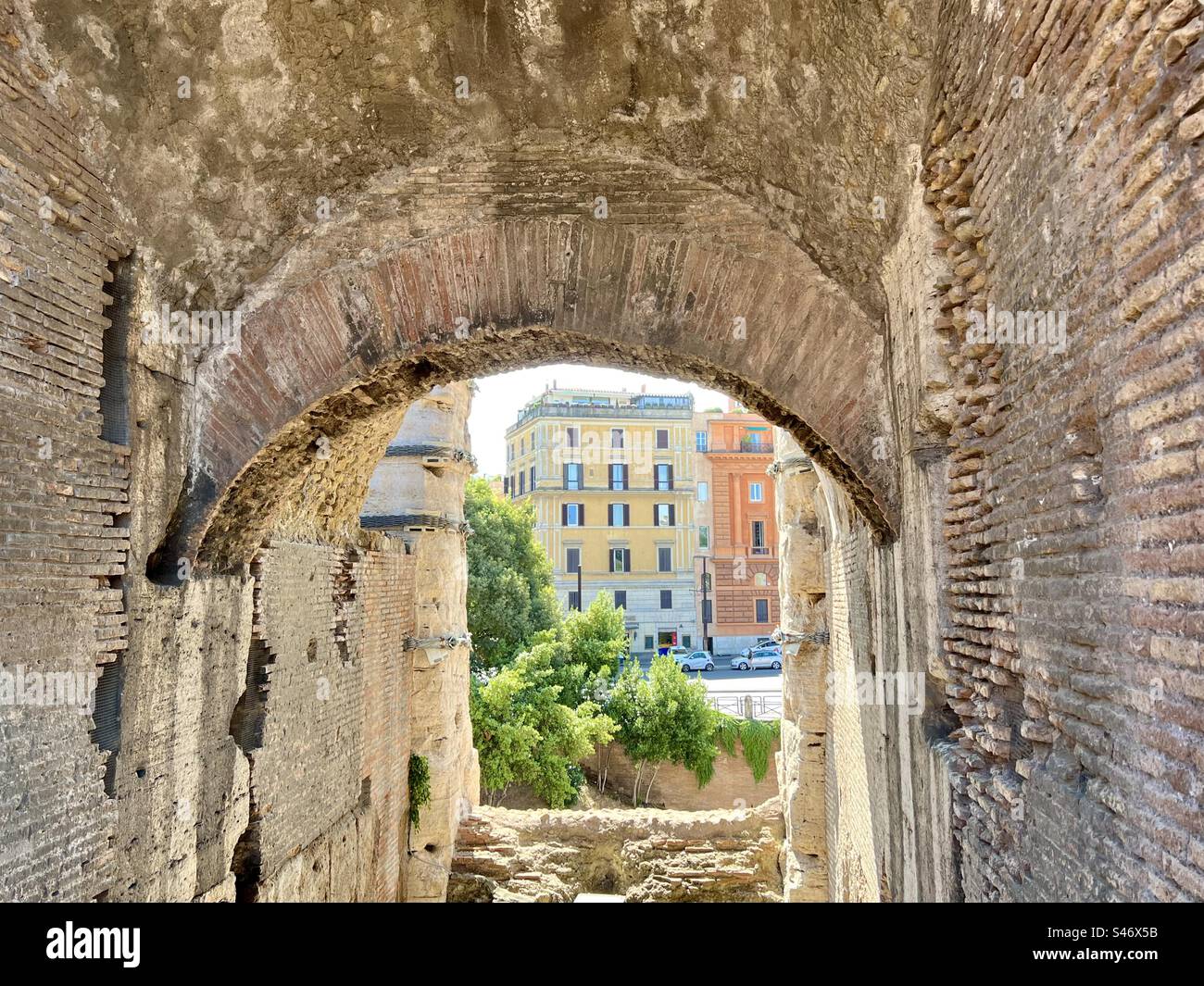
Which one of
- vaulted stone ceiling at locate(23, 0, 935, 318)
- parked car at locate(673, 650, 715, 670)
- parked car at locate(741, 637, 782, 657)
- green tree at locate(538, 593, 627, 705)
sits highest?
vaulted stone ceiling at locate(23, 0, 935, 318)

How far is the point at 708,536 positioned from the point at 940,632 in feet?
88.5

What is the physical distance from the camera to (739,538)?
102ft

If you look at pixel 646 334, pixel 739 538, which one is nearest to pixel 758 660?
pixel 739 538

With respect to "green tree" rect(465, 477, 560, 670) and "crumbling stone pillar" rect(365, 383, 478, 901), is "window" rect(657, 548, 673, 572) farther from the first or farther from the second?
"crumbling stone pillar" rect(365, 383, 478, 901)

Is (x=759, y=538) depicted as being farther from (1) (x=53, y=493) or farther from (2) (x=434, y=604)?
(1) (x=53, y=493)

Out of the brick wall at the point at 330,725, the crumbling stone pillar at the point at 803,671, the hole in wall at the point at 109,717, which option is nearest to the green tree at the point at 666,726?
the crumbling stone pillar at the point at 803,671

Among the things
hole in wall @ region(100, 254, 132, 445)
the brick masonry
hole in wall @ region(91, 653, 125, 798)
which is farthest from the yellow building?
hole in wall @ region(91, 653, 125, 798)

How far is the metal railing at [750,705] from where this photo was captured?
17344 millimetres

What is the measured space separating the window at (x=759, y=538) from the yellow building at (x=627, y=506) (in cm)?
206

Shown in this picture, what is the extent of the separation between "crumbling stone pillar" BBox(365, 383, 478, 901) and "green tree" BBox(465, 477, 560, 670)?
653 centimetres

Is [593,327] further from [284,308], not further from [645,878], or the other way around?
[645,878]

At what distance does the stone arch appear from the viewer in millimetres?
4883

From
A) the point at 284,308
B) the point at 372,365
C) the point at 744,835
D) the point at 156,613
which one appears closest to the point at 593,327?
the point at 372,365
